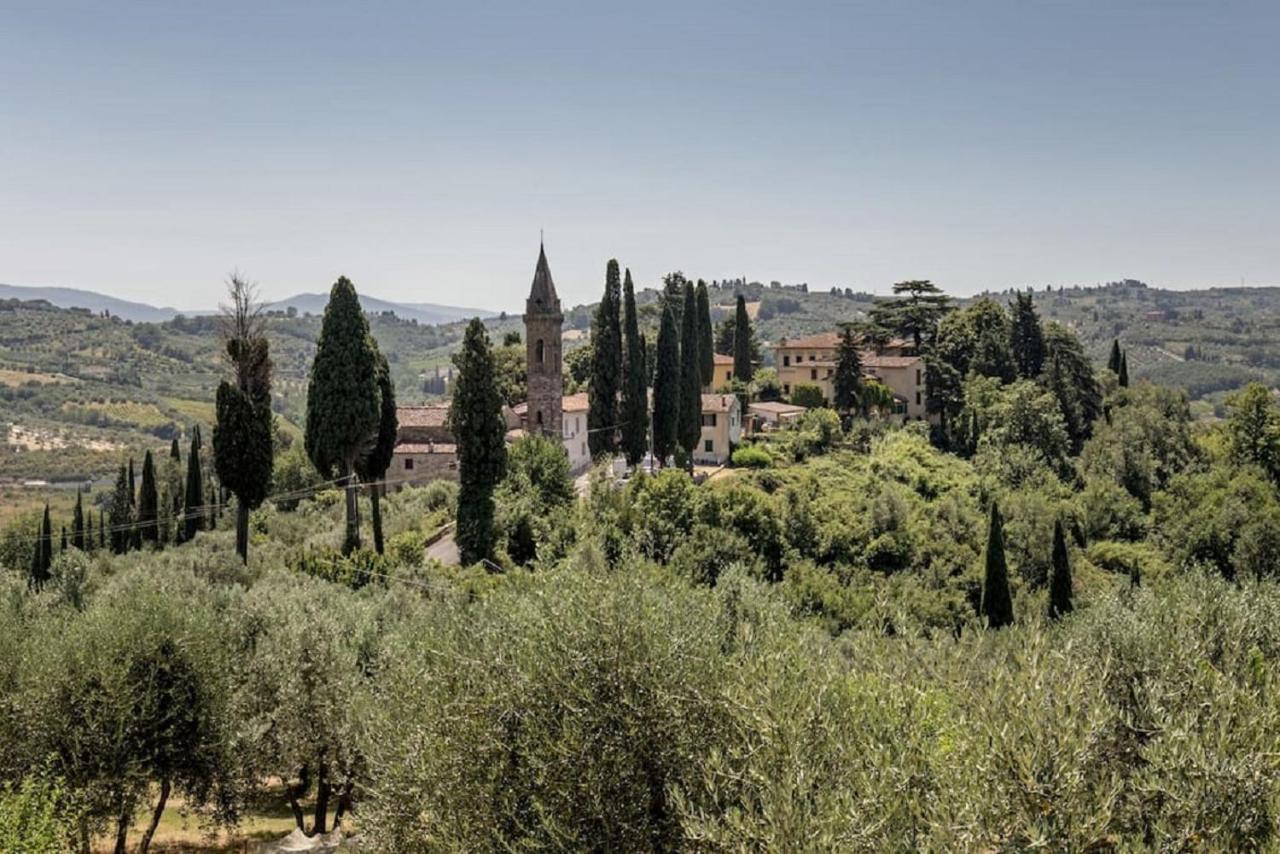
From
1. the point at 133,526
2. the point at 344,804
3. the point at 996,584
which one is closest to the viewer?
the point at 344,804

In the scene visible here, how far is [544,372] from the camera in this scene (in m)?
48.8

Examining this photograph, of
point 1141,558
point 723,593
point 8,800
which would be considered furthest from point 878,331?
point 8,800

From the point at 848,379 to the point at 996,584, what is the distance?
2633 centimetres

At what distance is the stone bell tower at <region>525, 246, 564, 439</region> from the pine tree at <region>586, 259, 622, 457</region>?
212 centimetres

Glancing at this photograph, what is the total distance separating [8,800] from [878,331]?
203 feet

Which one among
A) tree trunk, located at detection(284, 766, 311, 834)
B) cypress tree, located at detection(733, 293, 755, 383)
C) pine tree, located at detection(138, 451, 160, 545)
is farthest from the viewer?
cypress tree, located at detection(733, 293, 755, 383)

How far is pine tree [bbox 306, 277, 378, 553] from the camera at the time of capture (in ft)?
110

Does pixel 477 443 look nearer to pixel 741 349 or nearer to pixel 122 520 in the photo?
pixel 122 520

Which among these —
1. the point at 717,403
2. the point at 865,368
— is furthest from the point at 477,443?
the point at 865,368

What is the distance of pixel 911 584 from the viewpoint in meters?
37.8

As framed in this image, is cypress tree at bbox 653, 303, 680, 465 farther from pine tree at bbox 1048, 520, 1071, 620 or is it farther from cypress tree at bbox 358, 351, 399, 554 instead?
pine tree at bbox 1048, 520, 1071, 620

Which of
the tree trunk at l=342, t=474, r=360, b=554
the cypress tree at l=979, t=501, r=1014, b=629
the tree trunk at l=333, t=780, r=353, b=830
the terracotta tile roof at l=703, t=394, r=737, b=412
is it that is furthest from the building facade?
the tree trunk at l=333, t=780, r=353, b=830

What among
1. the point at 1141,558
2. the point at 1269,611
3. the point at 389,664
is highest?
the point at 1269,611

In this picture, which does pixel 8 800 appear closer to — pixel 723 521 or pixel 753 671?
pixel 753 671
